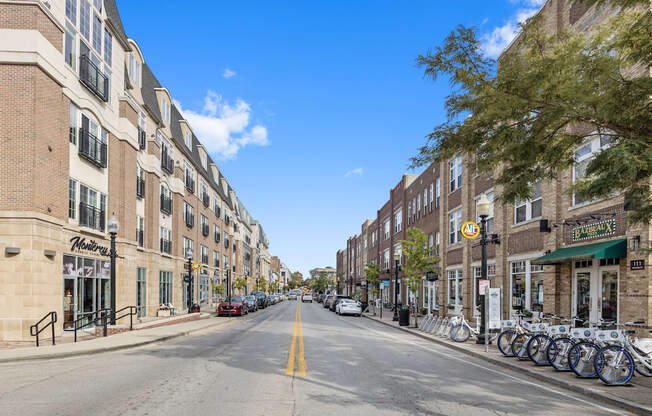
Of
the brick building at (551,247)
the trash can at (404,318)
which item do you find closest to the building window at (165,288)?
the trash can at (404,318)

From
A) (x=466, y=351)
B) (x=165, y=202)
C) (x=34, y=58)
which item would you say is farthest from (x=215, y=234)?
(x=466, y=351)

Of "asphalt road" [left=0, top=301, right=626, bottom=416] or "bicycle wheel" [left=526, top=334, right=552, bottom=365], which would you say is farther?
"bicycle wheel" [left=526, top=334, right=552, bottom=365]

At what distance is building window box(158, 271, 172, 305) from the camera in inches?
1286

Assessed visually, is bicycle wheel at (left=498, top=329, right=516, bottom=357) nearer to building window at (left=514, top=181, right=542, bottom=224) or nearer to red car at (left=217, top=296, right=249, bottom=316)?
building window at (left=514, top=181, right=542, bottom=224)

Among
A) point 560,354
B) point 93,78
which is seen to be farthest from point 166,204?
point 560,354

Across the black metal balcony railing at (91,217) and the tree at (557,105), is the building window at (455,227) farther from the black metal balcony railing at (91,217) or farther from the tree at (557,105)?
the tree at (557,105)

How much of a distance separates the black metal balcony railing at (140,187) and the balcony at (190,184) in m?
11.0

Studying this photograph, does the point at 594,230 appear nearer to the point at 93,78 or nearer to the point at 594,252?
the point at 594,252

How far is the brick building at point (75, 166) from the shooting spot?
16.5 m

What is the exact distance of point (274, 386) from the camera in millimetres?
9008

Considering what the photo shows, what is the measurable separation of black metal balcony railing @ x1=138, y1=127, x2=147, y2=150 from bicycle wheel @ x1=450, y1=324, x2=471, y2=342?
19645 millimetres

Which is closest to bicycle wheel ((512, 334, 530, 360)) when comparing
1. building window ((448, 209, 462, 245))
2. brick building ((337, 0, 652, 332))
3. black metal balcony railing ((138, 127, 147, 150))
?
brick building ((337, 0, 652, 332))

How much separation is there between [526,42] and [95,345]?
13504mm

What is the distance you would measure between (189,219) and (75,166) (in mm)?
21196
